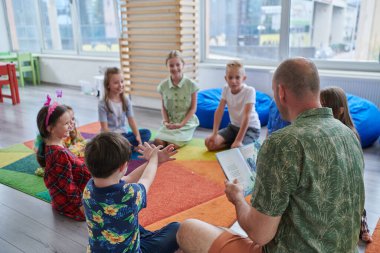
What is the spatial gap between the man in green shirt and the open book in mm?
779

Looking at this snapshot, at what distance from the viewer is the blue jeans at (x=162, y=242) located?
1.53 meters

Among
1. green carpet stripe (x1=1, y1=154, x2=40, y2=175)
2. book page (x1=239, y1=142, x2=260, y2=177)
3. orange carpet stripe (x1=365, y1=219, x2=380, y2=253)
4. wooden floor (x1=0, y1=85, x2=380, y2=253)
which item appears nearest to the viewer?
orange carpet stripe (x1=365, y1=219, x2=380, y2=253)

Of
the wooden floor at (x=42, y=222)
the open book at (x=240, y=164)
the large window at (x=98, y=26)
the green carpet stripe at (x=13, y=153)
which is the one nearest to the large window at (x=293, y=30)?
the wooden floor at (x=42, y=222)

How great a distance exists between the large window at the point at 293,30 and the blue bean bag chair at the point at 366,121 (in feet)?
3.13

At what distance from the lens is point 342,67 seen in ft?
13.8

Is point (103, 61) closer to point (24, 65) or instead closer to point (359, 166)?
point (24, 65)

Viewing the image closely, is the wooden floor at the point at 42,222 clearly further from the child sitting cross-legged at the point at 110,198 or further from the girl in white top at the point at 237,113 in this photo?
the girl in white top at the point at 237,113

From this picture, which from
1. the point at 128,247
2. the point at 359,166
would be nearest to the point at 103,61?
the point at 128,247

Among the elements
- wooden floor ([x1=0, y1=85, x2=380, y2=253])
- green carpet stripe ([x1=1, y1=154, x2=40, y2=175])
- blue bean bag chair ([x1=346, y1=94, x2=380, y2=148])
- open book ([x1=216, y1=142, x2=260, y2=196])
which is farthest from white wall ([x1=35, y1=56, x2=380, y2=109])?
open book ([x1=216, y1=142, x2=260, y2=196])

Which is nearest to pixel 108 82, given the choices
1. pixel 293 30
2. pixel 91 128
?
pixel 91 128

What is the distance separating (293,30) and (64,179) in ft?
12.1

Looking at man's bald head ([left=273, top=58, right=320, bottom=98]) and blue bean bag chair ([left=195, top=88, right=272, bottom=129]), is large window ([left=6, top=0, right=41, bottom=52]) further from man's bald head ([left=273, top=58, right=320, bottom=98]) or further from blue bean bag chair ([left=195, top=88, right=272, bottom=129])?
man's bald head ([left=273, top=58, right=320, bottom=98])

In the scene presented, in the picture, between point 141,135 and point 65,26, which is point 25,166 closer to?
point 141,135

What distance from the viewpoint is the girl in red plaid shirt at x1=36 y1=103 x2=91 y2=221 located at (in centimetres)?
204
